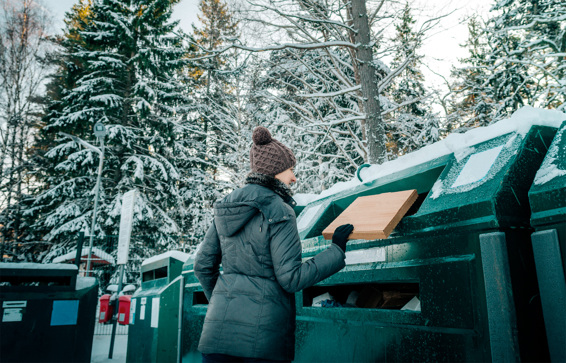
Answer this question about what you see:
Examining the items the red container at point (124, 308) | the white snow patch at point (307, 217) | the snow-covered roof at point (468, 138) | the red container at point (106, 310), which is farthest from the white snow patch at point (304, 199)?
the red container at point (106, 310)

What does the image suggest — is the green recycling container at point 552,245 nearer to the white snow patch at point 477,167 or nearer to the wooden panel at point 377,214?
the white snow patch at point 477,167

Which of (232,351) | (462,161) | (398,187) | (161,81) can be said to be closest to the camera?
(232,351)

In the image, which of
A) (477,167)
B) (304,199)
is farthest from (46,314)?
(477,167)

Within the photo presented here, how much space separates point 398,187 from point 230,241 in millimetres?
987

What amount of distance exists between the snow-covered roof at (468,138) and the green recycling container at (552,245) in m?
0.28

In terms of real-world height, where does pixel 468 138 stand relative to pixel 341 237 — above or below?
above

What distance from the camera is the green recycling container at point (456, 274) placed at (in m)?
1.28

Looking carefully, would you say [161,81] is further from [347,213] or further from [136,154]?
[347,213]

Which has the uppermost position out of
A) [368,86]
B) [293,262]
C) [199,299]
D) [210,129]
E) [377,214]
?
[210,129]

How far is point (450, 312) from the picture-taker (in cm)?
140

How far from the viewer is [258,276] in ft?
4.81

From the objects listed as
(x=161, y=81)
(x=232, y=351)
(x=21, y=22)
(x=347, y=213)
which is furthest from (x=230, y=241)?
(x=21, y=22)

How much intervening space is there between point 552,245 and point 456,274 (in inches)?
12.4

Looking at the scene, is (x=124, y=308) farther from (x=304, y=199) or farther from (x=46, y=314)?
(x=304, y=199)
